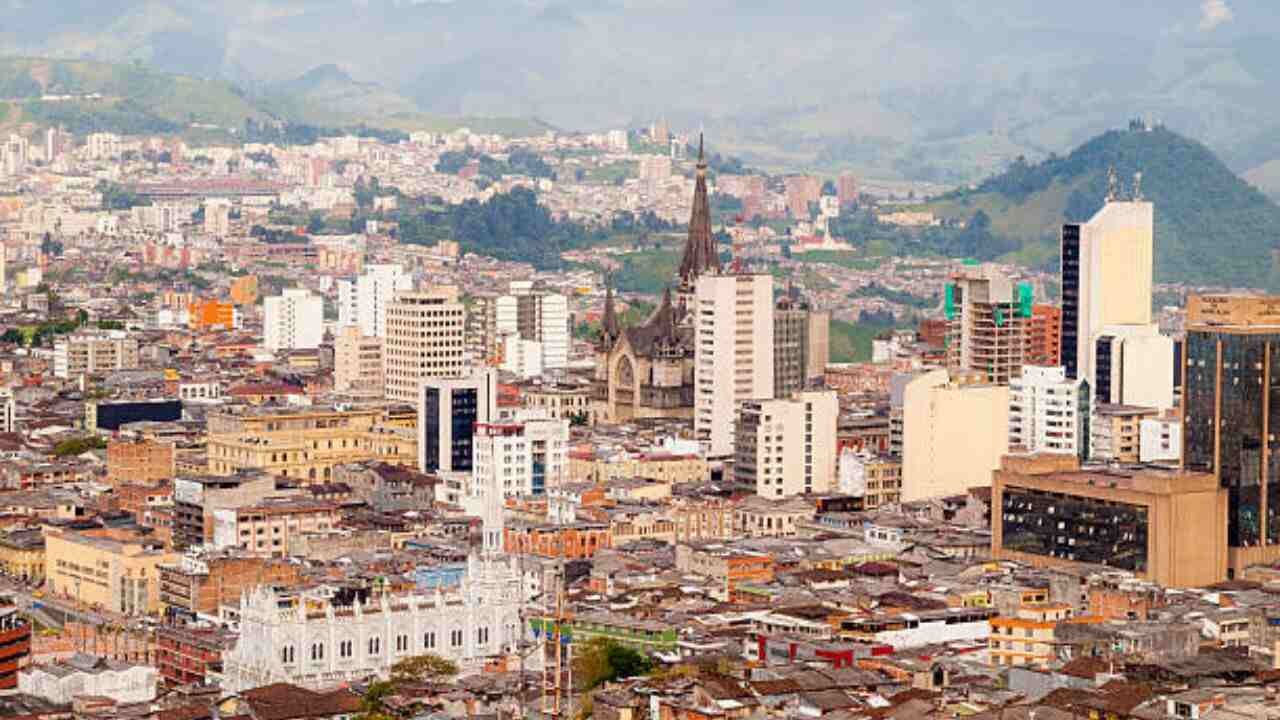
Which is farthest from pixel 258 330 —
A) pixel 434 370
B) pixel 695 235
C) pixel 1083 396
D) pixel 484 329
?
pixel 1083 396

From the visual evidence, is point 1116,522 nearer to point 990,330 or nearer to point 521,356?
point 990,330

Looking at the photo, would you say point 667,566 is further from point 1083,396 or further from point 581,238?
point 581,238

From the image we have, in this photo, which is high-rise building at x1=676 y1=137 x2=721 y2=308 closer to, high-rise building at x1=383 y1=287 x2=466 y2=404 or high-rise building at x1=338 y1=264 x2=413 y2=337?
high-rise building at x1=383 y1=287 x2=466 y2=404

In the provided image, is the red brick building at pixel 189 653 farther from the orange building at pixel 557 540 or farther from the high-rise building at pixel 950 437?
the high-rise building at pixel 950 437

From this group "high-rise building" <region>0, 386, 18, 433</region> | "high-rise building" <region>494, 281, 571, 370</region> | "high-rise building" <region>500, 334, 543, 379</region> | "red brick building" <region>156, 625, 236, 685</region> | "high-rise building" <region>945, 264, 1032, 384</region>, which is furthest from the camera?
"high-rise building" <region>494, 281, 571, 370</region>

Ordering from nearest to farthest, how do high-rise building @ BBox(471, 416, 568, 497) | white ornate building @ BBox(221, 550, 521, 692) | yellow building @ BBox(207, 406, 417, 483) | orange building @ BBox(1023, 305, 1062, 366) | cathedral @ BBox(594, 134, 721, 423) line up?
white ornate building @ BBox(221, 550, 521, 692)
high-rise building @ BBox(471, 416, 568, 497)
yellow building @ BBox(207, 406, 417, 483)
orange building @ BBox(1023, 305, 1062, 366)
cathedral @ BBox(594, 134, 721, 423)

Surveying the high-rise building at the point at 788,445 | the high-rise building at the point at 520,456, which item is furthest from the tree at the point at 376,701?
the high-rise building at the point at 788,445

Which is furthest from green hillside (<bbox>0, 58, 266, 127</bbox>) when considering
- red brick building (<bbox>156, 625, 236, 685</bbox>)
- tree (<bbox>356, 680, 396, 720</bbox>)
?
tree (<bbox>356, 680, 396, 720</bbox>)
